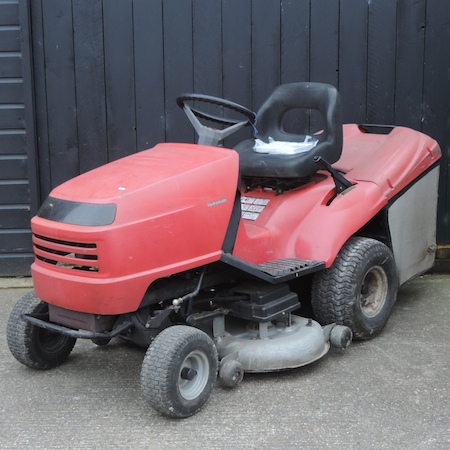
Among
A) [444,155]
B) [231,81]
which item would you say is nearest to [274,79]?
[231,81]

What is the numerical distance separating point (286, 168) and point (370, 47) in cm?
168

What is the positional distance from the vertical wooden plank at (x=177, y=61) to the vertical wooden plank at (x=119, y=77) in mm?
240

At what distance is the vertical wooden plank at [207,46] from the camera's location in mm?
5316

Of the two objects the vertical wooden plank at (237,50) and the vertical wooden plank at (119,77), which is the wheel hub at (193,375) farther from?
the vertical wooden plank at (237,50)

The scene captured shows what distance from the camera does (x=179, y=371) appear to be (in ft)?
11.0

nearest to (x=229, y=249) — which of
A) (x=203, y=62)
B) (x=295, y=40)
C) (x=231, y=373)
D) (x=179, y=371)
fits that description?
(x=231, y=373)

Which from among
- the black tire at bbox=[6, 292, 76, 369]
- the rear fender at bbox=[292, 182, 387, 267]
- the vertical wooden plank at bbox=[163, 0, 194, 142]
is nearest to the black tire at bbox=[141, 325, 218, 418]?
the black tire at bbox=[6, 292, 76, 369]

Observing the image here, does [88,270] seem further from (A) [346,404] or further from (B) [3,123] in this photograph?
(B) [3,123]

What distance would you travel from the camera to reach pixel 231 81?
5.42 metres

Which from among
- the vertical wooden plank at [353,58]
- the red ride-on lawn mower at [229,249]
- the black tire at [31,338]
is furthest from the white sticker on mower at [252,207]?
the vertical wooden plank at [353,58]

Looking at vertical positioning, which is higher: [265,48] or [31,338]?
[265,48]

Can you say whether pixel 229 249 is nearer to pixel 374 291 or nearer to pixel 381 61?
pixel 374 291

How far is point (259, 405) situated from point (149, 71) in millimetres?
2702

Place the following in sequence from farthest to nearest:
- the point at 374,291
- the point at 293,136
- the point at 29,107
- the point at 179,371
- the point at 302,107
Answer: the point at 29,107
the point at 293,136
the point at 302,107
the point at 374,291
the point at 179,371
